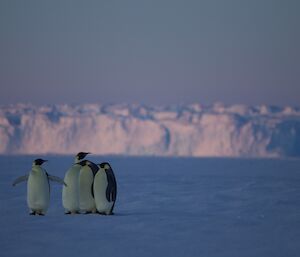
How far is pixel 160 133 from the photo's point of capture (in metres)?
82.9

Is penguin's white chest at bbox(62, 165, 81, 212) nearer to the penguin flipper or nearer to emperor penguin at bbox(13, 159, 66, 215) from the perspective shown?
emperor penguin at bbox(13, 159, 66, 215)

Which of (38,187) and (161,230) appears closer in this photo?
(161,230)

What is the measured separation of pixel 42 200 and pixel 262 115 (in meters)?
81.8

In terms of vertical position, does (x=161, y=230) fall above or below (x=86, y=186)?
below

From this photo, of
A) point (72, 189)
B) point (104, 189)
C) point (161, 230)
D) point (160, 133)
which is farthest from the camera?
point (160, 133)

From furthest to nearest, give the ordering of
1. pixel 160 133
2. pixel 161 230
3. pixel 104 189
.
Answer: pixel 160 133, pixel 104 189, pixel 161 230

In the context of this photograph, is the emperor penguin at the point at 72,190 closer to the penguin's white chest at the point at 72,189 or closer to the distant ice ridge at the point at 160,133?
the penguin's white chest at the point at 72,189

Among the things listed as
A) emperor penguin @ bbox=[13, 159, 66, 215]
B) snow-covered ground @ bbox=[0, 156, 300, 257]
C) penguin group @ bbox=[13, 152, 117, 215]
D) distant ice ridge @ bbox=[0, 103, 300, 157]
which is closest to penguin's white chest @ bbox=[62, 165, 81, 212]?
penguin group @ bbox=[13, 152, 117, 215]

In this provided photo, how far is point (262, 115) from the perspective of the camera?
89.2 m

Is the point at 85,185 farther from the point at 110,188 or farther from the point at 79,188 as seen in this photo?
the point at 110,188

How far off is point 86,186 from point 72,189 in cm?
22

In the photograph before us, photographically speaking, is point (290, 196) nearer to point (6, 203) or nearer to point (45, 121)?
point (6, 203)

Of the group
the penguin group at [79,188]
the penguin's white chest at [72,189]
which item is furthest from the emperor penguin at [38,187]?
the penguin's white chest at [72,189]

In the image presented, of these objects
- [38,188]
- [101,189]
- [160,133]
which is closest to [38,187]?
[38,188]
